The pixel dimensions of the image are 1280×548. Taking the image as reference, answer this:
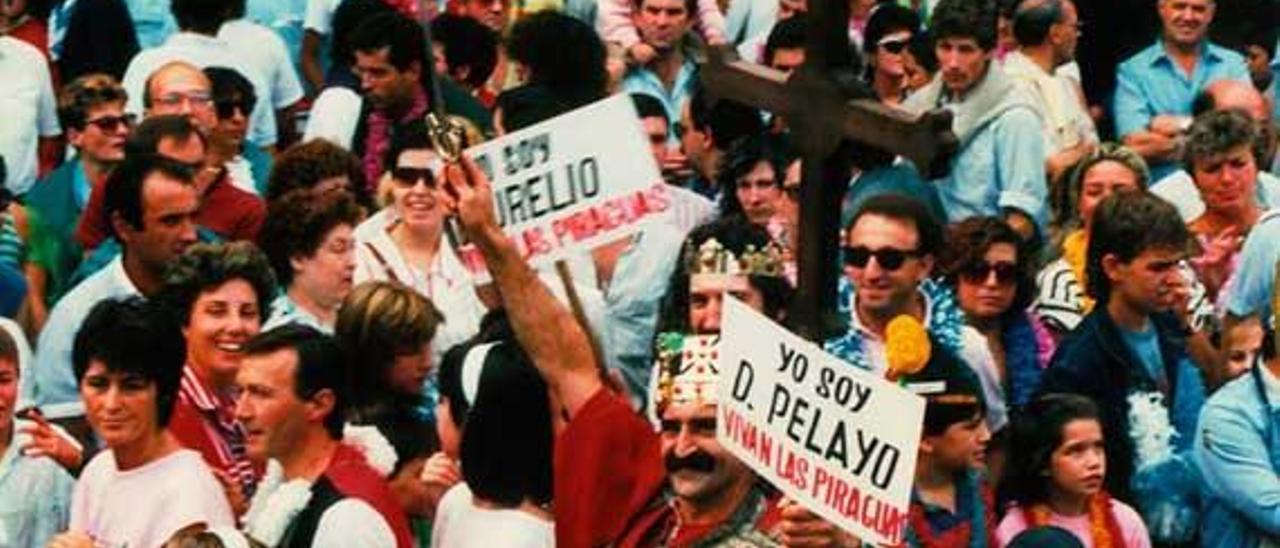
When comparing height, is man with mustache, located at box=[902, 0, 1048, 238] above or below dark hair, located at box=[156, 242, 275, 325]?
below

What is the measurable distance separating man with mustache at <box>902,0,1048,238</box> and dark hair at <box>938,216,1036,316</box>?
1965mm

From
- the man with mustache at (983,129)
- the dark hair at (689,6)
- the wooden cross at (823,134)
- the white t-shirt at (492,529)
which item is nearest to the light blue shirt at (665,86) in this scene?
the dark hair at (689,6)

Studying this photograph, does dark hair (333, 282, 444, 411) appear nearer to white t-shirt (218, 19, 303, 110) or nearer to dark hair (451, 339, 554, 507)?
dark hair (451, 339, 554, 507)

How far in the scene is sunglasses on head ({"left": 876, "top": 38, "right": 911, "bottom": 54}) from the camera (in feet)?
63.5

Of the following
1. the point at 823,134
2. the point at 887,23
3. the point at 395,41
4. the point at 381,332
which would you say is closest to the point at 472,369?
the point at 381,332

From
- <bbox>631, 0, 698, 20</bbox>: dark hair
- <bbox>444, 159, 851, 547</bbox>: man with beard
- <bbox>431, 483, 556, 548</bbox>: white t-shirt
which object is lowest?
<bbox>631, 0, 698, 20</bbox>: dark hair

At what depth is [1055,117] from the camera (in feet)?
61.6

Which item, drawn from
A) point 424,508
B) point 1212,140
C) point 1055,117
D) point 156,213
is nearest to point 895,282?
point 424,508

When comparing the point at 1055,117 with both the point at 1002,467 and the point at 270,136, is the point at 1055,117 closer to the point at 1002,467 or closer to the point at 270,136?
the point at 270,136

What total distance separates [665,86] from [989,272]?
4922 millimetres

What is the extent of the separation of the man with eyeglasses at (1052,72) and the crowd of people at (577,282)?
2 centimetres

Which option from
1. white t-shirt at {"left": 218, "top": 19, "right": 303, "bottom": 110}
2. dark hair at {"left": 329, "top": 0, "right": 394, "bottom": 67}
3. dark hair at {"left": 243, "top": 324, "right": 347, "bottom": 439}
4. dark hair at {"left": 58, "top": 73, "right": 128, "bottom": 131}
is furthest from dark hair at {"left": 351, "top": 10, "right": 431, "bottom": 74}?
dark hair at {"left": 243, "top": 324, "right": 347, "bottom": 439}

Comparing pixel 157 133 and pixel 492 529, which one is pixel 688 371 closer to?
pixel 492 529

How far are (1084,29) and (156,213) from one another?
778 centimetres
